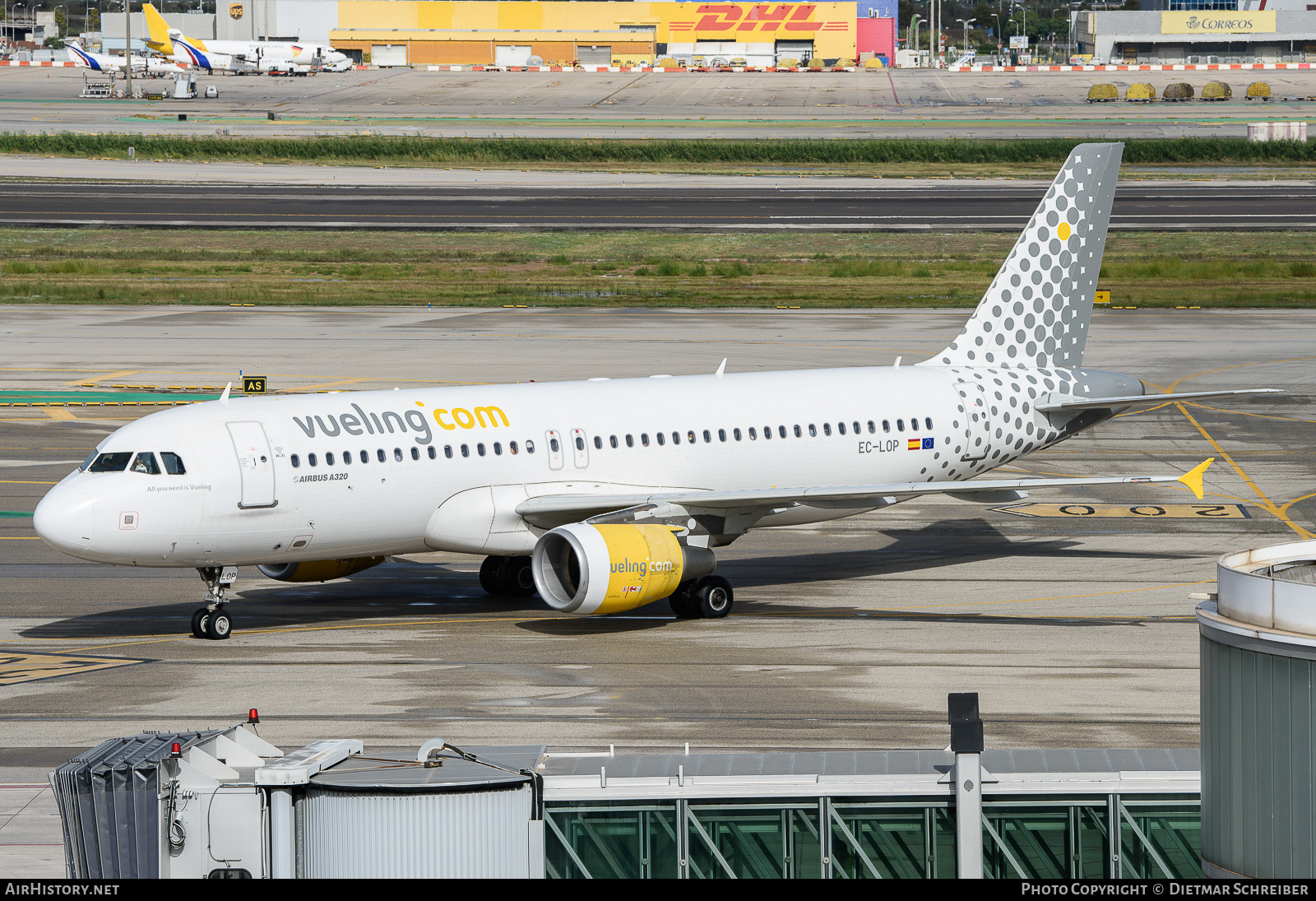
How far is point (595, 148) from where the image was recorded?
497 ft

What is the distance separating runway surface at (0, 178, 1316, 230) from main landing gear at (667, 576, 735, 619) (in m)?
72.8

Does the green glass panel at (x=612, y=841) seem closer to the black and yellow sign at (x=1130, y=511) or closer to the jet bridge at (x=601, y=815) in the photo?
the jet bridge at (x=601, y=815)

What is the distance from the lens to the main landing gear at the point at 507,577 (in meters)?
35.8

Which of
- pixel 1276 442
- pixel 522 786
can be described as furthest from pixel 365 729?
pixel 1276 442

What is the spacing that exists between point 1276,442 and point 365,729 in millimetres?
36448

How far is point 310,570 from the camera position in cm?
3444

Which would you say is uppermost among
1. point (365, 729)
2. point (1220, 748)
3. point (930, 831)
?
point (1220, 748)

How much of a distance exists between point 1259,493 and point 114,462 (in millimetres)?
31152

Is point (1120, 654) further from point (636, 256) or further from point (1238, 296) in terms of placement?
point (636, 256)

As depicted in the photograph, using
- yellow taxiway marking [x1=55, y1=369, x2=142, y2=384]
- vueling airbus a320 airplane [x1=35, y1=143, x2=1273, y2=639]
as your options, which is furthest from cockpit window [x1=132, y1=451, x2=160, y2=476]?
yellow taxiway marking [x1=55, y1=369, x2=142, y2=384]

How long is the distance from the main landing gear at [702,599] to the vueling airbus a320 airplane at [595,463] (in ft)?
0.17

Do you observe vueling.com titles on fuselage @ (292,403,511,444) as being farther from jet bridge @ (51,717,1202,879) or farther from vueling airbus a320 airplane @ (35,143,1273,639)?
jet bridge @ (51,717,1202,879)

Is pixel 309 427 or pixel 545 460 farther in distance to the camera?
pixel 545 460

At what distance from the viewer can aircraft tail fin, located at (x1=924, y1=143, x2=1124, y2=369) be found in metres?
39.8
